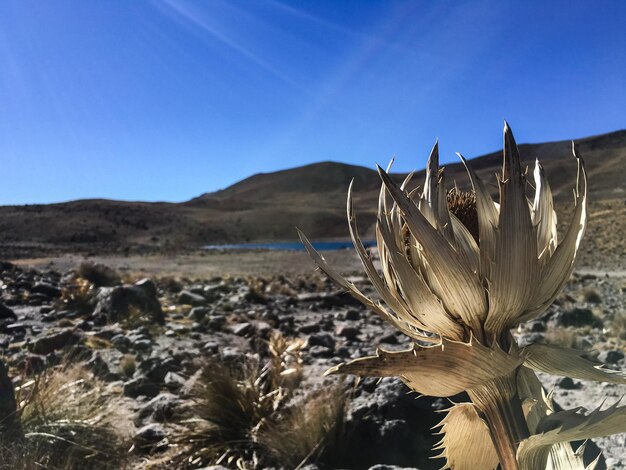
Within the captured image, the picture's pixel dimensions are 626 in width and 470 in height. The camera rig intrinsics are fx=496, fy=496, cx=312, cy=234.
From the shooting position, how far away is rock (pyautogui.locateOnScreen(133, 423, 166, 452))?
10.3ft

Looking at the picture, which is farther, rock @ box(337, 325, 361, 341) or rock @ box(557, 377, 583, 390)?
rock @ box(337, 325, 361, 341)

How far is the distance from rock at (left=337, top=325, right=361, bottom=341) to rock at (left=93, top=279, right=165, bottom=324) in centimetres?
285

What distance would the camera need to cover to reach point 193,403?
3.59 metres

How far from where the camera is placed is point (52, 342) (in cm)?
576

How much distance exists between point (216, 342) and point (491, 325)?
237 inches

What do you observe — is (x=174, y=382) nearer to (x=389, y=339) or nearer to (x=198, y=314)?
(x=389, y=339)

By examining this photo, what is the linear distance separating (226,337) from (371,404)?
14.2 feet

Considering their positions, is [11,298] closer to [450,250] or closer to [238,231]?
[450,250]

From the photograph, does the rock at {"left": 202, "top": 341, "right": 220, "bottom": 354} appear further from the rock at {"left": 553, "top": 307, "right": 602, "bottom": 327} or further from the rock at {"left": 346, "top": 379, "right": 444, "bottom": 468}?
the rock at {"left": 553, "top": 307, "right": 602, "bottom": 327}

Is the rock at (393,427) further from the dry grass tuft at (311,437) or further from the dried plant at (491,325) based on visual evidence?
the dried plant at (491,325)

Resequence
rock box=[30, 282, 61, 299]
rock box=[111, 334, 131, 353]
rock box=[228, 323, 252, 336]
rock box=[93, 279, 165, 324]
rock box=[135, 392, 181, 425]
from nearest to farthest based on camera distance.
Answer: rock box=[135, 392, 181, 425] → rock box=[111, 334, 131, 353] → rock box=[228, 323, 252, 336] → rock box=[93, 279, 165, 324] → rock box=[30, 282, 61, 299]

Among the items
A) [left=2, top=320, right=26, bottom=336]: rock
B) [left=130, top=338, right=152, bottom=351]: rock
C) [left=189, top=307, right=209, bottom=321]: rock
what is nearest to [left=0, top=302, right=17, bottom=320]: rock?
[left=2, top=320, right=26, bottom=336]: rock

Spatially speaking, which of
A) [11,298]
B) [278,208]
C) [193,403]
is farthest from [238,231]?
[193,403]

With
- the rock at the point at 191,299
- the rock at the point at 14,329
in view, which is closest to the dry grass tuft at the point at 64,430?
the rock at the point at 14,329
